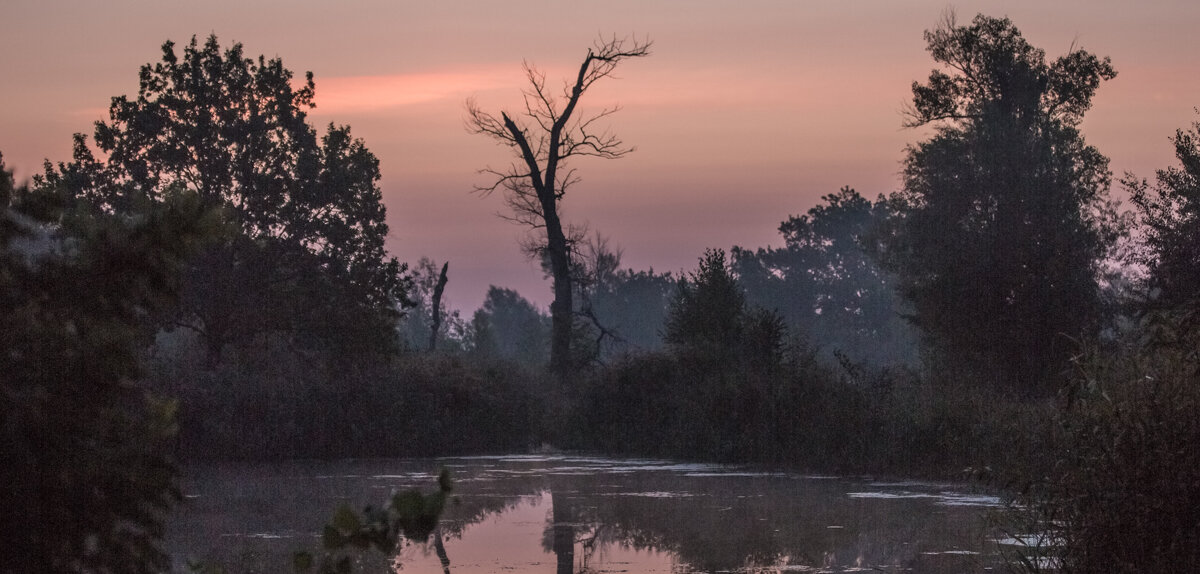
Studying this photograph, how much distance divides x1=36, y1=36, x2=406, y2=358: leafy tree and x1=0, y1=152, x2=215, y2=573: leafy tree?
3291cm

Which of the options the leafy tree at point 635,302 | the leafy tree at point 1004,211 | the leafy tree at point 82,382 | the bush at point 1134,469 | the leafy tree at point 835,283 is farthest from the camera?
the leafy tree at point 635,302

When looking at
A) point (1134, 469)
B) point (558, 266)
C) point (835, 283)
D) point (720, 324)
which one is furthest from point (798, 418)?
point (835, 283)

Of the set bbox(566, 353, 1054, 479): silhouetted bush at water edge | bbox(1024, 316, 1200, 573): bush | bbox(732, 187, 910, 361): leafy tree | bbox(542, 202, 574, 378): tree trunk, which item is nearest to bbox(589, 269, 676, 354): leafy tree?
bbox(732, 187, 910, 361): leafy tree

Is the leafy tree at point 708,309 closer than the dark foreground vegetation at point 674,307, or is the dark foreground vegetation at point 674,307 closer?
the dark foreground vegetation at point 674,307

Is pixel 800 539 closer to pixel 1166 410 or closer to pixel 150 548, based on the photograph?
pixel 1166 410

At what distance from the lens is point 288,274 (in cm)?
3566

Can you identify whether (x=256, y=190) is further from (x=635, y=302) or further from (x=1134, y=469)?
(x=635, y=302)

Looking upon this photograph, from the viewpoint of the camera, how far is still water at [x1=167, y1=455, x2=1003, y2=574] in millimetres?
14680

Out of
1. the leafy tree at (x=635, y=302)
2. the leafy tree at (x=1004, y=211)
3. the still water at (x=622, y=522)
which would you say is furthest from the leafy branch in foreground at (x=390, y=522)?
the leafy tree at (x=635, y=302)

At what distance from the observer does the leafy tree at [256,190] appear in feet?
114

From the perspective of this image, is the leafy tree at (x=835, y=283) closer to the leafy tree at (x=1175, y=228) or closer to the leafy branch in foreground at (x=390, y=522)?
the leafy tree at (x=1175, y=228)

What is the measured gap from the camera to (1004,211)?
131 ft

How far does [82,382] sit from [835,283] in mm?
98220

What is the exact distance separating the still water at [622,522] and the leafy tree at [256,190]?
269 inches
